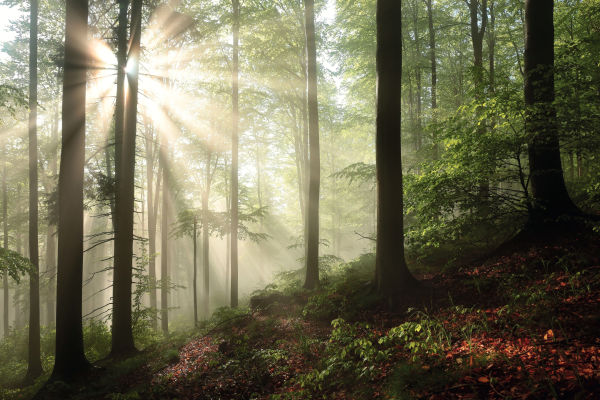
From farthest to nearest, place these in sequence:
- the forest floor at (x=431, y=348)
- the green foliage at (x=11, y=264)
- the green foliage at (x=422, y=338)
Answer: the green foliage at (x=11, y=264)
the green foliage at (x=422, y=338)
the forest floor at (x=431, y=348)

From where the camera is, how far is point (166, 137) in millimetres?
15844

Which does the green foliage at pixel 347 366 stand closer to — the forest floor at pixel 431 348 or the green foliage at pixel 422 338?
the forest floor at pixel 431 348

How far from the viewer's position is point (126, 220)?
29.2 feet

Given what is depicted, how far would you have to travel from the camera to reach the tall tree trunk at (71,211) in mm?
6949

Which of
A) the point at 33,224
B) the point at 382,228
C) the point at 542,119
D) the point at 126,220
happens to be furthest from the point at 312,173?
the point at 33,224

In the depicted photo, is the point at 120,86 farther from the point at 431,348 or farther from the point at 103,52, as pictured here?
the point at 431,348

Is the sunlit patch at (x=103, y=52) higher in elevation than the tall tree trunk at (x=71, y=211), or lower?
higher

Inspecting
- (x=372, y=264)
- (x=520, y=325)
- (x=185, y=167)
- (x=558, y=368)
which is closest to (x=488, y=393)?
(x=558, y=368)

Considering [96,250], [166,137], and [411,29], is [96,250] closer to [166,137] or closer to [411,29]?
[166,137]

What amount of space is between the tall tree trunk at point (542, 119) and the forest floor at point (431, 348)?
987 mm

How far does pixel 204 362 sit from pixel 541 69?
948 cm

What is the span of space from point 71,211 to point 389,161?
25.0 ft

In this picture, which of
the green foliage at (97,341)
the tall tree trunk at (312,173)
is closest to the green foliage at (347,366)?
the tall tree trunk at (312,173)

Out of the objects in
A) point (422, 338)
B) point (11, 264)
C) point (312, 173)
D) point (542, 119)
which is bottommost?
point (422, 338)
